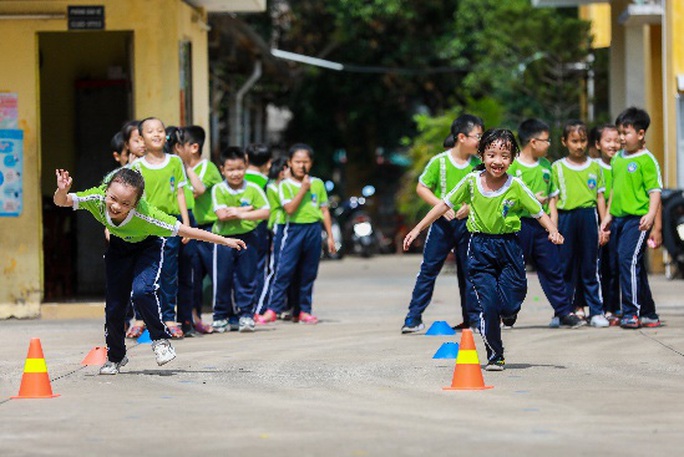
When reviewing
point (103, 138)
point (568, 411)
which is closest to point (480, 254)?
point (568, 411)

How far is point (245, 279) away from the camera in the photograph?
14.4m

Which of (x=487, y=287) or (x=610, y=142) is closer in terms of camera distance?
(x=487, y=287)

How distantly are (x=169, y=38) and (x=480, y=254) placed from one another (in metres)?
6.62

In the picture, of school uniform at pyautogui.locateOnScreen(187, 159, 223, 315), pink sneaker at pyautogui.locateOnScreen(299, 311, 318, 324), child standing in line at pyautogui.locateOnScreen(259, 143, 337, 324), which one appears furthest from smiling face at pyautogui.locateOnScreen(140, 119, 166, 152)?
pink sneaker at pyautogui.locateOnScreen(299, 311, 318, 324)

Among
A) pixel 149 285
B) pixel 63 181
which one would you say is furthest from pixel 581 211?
pixel 63 181

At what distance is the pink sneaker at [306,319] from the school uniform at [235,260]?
1181 mm

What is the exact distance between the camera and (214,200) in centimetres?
1438

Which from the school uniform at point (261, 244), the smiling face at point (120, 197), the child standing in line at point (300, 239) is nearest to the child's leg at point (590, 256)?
the child standing in line at point (300, 239)

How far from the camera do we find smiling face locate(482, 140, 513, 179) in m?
10.7

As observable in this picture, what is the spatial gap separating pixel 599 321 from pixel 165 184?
159 inches

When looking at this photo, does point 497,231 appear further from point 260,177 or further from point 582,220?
point 260,177

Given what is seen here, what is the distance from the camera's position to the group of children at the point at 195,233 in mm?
10633

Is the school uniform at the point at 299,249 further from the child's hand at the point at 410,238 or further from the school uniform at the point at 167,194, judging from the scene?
the child's hand at the point at 410,238

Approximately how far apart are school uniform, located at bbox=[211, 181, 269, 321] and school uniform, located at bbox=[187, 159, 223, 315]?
0.06 meters
